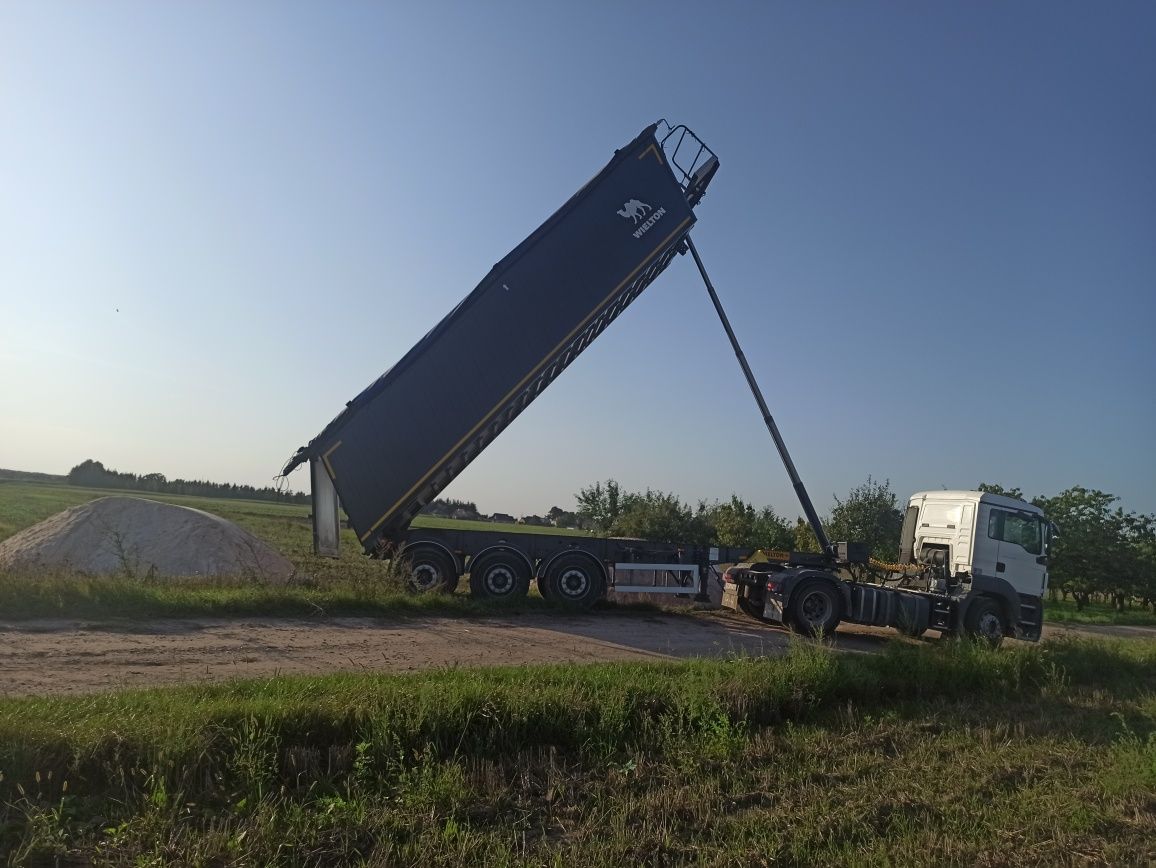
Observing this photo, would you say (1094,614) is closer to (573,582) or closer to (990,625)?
(990,625)

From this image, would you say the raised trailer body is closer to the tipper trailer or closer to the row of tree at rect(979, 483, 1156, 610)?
the tipper trailer

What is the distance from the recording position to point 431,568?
45.2ft

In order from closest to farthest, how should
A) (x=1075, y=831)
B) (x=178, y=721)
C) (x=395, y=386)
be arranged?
(x=1075, y=831), (x=178, y=721), (x=395, y=386)

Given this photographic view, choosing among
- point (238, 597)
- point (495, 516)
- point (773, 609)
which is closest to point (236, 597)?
point (238, 597)

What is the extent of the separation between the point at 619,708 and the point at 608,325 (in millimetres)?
9686

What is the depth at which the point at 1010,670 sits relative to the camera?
333 inches

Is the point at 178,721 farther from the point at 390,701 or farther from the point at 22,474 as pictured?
the point at 22,474

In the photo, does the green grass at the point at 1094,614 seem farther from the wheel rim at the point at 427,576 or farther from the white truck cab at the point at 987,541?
the wheel rim at the point at 427,576

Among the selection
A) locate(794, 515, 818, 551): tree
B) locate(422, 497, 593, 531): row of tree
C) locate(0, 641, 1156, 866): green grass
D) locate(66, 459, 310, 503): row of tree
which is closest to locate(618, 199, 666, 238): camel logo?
locate(0, 641, 1156, 866): green grass

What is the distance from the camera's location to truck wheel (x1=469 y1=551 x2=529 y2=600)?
13836mm

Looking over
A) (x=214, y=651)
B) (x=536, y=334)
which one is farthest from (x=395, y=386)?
(x=214, y=651)

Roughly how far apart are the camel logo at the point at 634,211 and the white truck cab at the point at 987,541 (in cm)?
757

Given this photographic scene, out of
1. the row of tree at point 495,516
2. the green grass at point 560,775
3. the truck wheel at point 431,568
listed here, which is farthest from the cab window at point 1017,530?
the row of tree at point 495,516

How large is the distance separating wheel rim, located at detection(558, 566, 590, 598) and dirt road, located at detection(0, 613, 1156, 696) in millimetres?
839
